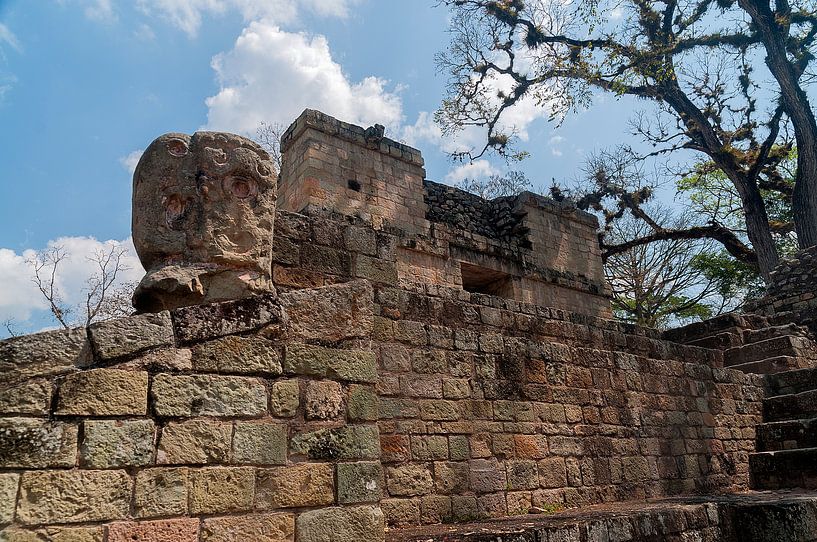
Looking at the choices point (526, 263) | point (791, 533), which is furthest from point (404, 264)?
point (791, 533)

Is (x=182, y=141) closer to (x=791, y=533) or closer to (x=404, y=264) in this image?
(x=791, y=533)

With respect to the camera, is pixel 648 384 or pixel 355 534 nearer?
pixel 355 534

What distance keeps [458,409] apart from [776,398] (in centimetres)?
569

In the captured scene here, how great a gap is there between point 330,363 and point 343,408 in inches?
8.5

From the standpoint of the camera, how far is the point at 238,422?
2506 millimetres

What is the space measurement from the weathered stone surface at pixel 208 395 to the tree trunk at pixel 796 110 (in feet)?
66.2

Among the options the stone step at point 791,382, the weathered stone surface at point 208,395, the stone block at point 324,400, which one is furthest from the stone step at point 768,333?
the weathered stone surface at point 208,395

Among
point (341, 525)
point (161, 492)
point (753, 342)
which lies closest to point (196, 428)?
point (161, 492)

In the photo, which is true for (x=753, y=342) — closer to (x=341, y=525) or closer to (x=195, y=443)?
(x=341, y=525)

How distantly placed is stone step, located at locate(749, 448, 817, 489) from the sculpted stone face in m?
6.53

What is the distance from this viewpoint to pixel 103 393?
224 cm

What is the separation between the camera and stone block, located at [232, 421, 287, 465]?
248cm

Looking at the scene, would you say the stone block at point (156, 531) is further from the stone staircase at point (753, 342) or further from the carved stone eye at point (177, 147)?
the stone staircase at point (753, 342)

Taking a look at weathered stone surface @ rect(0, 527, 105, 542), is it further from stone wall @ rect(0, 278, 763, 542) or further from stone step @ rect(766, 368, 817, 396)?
stone step @ rect(766, 368, 817, 396)
